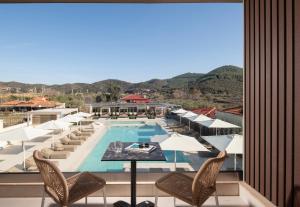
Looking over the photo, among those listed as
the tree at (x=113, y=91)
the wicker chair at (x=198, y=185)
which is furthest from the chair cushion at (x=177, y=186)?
the tree at (x=113, y=91)

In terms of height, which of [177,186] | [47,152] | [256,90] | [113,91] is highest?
[113,91]

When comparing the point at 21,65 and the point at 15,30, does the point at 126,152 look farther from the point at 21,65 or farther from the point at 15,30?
the point at 15,30

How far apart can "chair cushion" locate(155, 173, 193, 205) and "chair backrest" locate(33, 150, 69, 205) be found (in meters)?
0.83

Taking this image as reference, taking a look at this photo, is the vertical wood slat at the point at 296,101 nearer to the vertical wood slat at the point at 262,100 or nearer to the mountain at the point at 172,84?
the vertical wood slat at the point at 262,100

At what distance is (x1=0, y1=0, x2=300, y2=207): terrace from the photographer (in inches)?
87.9

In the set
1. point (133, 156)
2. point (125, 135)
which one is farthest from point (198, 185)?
point (125, 135)

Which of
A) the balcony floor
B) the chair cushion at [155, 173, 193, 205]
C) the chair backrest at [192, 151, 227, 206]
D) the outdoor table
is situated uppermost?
the outdoor table

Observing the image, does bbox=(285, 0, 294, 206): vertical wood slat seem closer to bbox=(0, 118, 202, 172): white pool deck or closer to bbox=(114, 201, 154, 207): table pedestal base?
bbox=(114, 201, 154, 207): table pedestal base

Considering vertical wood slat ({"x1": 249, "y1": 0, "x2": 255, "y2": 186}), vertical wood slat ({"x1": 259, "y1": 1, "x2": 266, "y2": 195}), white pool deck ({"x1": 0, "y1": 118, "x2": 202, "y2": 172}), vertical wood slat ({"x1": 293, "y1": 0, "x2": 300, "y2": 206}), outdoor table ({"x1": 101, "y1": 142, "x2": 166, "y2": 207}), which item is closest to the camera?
vertical wood slat ({"x1": 293, "y1": 0, "x2": 300, "y2": 206})

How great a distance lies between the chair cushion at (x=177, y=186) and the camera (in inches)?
91.4

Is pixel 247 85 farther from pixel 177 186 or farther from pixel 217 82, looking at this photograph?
pixel 217 82

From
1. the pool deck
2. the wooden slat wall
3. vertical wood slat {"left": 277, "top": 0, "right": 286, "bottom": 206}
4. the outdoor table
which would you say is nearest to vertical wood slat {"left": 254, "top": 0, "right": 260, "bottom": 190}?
the wooden slat wall

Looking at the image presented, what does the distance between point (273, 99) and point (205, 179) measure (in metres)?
1.01

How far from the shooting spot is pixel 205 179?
2.29 meters
